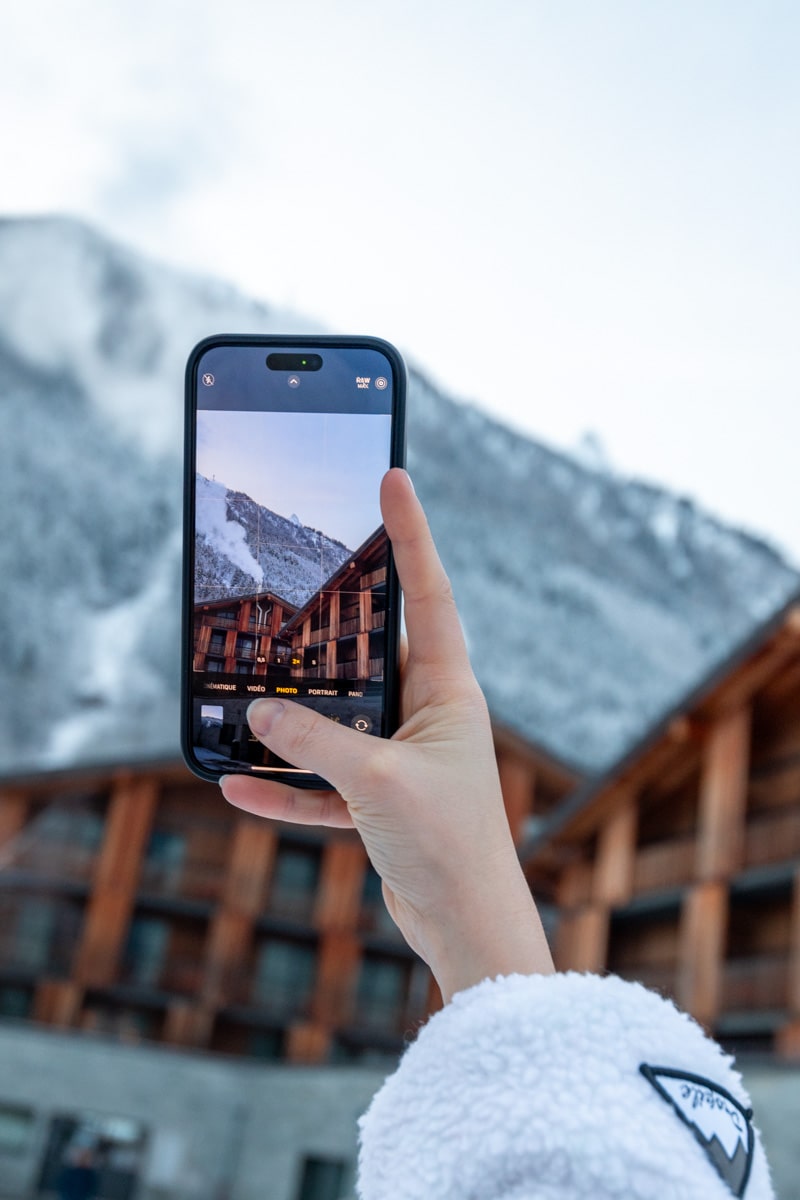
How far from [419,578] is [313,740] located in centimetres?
19

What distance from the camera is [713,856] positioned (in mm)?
14875

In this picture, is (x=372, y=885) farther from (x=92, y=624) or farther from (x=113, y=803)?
(x=92, y=624)

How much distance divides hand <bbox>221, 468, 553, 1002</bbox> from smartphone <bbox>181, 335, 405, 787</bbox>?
0.64 ft

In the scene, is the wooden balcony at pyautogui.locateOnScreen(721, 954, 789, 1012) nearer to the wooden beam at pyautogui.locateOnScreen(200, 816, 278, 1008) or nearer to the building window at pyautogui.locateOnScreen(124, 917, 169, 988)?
the wooden beam at pyautogui.locateOnScreen(200, 816, 278, 1008)

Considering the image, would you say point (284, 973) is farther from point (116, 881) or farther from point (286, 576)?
point (286, 576)

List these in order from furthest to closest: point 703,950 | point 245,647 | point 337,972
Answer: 1. point 337,972
2. point 703,950
3. point 245,647

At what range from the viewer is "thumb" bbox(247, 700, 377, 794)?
118 centimetres

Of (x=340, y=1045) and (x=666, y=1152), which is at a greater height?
(x=340, y=1045)

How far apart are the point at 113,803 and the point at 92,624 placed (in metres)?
Answer: 84.6

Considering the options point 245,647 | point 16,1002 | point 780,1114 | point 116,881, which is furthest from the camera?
point 16,1002

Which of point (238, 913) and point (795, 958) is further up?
point (238, 913)

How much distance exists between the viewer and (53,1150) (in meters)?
20.8

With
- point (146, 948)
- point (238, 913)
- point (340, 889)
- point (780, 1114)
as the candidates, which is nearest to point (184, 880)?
point (238, 913)

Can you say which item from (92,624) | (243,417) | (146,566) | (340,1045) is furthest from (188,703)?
(146,566)
